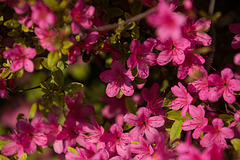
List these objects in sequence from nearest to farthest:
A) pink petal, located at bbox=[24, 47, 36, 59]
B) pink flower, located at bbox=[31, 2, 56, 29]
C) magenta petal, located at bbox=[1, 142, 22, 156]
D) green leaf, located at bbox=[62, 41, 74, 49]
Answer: pink flower, located at bbox=[31, 2, 56, 29] < green leaf, located at bbox=[62, 41, 74, 49] < pink petal, located at bbox=[24, 47, 36, 59] < magenta petal, located at bbox=[1, 142, 22, 156]

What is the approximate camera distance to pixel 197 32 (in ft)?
3.95

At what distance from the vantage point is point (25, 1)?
992 millimetres

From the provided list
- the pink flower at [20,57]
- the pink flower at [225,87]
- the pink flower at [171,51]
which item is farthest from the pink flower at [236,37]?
the pink flower at [20,57]

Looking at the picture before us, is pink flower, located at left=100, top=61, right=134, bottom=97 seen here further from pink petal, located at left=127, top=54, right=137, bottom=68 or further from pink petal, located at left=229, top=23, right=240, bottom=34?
pink petal, located at left=229, top=23, right=240, bottom=34

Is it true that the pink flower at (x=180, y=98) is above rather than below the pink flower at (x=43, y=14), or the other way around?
below

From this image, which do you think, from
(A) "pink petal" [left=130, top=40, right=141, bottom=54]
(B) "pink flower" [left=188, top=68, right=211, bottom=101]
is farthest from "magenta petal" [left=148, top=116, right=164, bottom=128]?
(A) "pink petal" [left=130, top=40, right=141, bottom=54]

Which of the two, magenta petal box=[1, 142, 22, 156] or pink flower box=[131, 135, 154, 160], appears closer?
pink flower box=[131, 135, 154, 160]

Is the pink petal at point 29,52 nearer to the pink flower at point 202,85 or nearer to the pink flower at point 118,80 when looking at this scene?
the pink flower at point 118,80

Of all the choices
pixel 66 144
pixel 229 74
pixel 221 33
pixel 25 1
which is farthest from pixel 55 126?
pixel 221 33

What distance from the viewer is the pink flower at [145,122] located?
1224mm

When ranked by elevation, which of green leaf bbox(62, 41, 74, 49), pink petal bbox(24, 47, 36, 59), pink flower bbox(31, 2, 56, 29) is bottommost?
pink petal bbox(24, 47, 36, 59)

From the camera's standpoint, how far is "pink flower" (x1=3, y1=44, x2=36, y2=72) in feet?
3.63

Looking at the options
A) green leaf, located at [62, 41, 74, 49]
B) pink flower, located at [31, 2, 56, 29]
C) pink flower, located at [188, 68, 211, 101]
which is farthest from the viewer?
pink flower, located at [188, 68, 211, 101]

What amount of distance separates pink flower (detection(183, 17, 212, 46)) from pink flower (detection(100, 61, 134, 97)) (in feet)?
1.08
